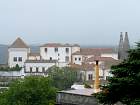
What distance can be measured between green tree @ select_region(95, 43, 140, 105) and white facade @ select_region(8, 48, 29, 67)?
82731 mm

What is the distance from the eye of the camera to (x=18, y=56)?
99438mm

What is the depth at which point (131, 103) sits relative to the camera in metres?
14.4

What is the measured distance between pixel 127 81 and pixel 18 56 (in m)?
85.1

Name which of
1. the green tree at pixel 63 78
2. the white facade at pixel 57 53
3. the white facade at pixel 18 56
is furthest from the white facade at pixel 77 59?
the green tree at pixel 63 78

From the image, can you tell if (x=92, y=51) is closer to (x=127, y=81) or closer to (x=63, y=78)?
(x=63, y=78)

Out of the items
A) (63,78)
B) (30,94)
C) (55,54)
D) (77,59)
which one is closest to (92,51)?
(77,59)

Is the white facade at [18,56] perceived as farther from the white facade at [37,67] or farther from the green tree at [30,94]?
the green tree at [30,94]

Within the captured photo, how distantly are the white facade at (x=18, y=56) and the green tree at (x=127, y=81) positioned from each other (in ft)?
271

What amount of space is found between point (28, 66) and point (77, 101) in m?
75.6

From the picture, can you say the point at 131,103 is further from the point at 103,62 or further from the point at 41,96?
the point at 103,62

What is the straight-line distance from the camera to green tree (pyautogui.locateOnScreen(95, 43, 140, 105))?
14.9 metres

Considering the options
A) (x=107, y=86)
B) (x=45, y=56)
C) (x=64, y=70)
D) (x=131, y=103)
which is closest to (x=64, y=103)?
(x=107, y=86)

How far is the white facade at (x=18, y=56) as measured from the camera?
98.8 metres

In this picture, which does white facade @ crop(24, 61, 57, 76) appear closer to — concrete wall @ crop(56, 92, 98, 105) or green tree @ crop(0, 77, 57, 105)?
green tree @ crop(0, 77, 57, 105)
